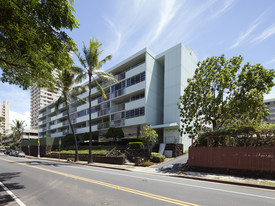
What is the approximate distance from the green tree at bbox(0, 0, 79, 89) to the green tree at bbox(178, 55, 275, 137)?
1177 centimetres

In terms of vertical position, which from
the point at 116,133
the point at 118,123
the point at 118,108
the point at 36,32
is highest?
the point at 36,32

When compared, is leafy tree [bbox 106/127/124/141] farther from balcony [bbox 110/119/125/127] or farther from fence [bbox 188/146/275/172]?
fence [bbox 188/146/275/172]

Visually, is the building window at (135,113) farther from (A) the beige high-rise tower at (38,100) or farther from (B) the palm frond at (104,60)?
(A) the beige high-rise tower at (38,100)

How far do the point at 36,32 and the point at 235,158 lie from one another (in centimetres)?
1335

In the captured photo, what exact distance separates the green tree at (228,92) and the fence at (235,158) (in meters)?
2.66

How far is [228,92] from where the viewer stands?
631 inches

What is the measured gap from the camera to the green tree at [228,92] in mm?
14547

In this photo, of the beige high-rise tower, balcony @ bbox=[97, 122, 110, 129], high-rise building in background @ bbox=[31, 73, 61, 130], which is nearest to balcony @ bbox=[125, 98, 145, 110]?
balcony @ bbox=[97, 122, 110, 129]

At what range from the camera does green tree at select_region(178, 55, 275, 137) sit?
1455 cm

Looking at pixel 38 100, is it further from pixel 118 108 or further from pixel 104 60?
pixel 104 60

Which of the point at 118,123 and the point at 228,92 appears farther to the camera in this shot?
the point at 118,123

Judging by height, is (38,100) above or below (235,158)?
above

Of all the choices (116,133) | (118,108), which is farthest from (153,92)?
(116,133)

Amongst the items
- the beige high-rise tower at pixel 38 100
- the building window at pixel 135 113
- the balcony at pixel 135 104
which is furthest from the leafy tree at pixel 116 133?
the beige high-rise tower at pixel 38 100
